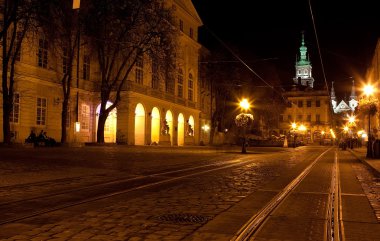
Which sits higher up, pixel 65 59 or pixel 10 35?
pixel 10 35

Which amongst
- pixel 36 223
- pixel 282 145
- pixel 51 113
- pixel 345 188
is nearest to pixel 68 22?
pixel 51 113

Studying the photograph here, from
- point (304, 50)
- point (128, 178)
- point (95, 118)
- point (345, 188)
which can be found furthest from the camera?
point (304, 50)

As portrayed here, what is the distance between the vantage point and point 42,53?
122 ft

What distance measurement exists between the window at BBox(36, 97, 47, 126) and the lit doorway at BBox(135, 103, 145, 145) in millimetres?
11687

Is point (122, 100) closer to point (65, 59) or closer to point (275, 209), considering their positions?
point (65, 59)

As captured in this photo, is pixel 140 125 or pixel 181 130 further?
pixel 181 130

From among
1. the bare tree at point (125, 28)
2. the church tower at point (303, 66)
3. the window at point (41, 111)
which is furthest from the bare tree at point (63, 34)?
the church tower at point (303, 66)

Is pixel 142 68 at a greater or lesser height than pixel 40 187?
greater

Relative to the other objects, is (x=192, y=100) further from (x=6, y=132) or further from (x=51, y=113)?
(x=6, y=132)

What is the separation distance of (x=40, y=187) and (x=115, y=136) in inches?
1327

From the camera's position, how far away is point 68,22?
34.0m

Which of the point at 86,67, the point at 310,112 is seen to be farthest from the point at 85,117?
the point at 310,112

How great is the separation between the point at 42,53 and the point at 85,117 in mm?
7922

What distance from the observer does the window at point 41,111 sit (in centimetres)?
3672
